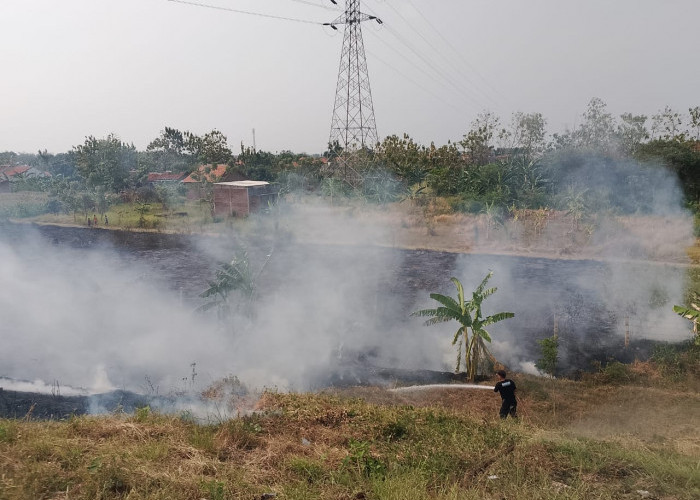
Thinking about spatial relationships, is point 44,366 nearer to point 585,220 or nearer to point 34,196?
point 585,220

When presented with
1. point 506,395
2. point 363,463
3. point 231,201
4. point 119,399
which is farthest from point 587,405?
point 231,201

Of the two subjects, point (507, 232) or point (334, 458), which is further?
point (507, 232)

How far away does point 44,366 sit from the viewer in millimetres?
13305

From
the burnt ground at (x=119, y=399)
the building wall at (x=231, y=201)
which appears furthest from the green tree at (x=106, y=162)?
the burnt ground at (x=119, y=399)

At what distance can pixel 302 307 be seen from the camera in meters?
18.2

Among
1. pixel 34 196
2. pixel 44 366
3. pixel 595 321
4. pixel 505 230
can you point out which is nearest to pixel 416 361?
pixel 595 321

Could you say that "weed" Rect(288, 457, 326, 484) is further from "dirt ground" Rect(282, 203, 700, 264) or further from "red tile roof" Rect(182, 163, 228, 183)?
"red tile roof" Rect(182, 163, 228, 183)

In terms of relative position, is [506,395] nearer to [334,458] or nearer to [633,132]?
Answer: [334,458]

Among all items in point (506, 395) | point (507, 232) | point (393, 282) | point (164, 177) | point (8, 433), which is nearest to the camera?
point (8, 433)

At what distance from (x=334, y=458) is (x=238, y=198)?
Result: 3084cm

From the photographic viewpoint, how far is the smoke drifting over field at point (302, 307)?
1351 centimetres

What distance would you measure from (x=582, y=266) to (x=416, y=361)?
46.8 ft

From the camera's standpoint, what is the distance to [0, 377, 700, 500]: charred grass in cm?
480

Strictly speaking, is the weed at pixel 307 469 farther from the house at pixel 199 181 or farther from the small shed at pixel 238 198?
the house at pixel 199 181
